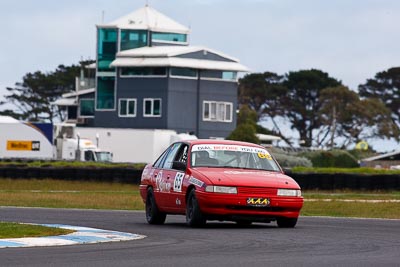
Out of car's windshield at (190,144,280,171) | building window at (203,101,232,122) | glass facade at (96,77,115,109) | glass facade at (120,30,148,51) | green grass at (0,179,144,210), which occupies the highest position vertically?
glass facade at (120,30,148,51)

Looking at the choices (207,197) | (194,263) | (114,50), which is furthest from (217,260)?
(114,50)

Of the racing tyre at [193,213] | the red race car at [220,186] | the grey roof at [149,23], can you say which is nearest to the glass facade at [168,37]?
the grey roof at [149,23]

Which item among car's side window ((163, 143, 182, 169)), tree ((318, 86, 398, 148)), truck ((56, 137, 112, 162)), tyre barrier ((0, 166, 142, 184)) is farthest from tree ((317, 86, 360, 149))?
car's side window ((163, 143, 182, 169))

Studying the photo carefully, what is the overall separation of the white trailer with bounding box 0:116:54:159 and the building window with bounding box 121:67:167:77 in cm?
1564

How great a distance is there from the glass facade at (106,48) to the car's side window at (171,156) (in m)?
67.7

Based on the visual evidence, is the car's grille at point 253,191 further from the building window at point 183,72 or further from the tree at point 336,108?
the tree at point 336,108

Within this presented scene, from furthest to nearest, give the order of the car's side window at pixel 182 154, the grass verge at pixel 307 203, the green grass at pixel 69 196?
the green grass at pixel 69 196, the grass verge at pixel 307 203, the car's side window at pixel 182 154

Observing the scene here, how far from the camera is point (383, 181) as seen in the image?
130 feet

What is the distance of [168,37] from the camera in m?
88.0

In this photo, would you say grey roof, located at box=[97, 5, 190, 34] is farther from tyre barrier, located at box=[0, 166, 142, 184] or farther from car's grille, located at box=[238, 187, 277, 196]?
car's grille, located at box=[238, 187, 277, 196]

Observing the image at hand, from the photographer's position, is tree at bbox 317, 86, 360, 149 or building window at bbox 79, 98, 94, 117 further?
tree at bbox 317, 86, 360, 149

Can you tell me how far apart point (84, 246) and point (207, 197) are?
12.4 feet

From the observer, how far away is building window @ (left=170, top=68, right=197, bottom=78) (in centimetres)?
8212

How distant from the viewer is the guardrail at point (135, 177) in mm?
39531
